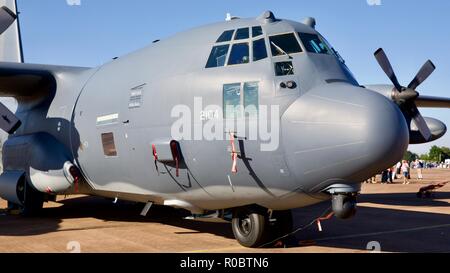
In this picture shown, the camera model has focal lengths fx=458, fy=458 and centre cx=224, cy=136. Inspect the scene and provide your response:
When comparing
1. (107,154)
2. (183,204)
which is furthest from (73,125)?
(183,204)


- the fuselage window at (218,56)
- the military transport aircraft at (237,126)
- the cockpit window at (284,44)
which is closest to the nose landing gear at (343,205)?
the military transport aircraft at (237,126)

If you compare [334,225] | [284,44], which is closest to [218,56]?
[284,44]

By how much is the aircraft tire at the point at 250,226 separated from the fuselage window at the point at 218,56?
2.74m

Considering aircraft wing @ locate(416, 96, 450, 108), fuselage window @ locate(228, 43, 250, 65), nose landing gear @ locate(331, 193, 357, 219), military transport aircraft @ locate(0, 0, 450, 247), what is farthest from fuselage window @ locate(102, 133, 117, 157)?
aircraft wing @ locate(416, 96, 450, 108)

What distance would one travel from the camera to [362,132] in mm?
6473

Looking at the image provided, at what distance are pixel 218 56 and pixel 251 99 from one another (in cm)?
133

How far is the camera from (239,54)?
27.0 ft

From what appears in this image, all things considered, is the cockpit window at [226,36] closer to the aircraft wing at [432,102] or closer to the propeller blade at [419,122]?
the propeller blade at [419,122]

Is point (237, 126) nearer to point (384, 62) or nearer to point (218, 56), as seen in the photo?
point (218, 56)

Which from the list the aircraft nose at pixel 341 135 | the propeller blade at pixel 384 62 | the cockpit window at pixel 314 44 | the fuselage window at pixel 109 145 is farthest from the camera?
the propeller blade at pixel 384 62

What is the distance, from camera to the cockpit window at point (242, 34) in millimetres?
8312

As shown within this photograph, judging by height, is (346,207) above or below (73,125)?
below

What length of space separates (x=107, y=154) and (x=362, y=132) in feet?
20.2
